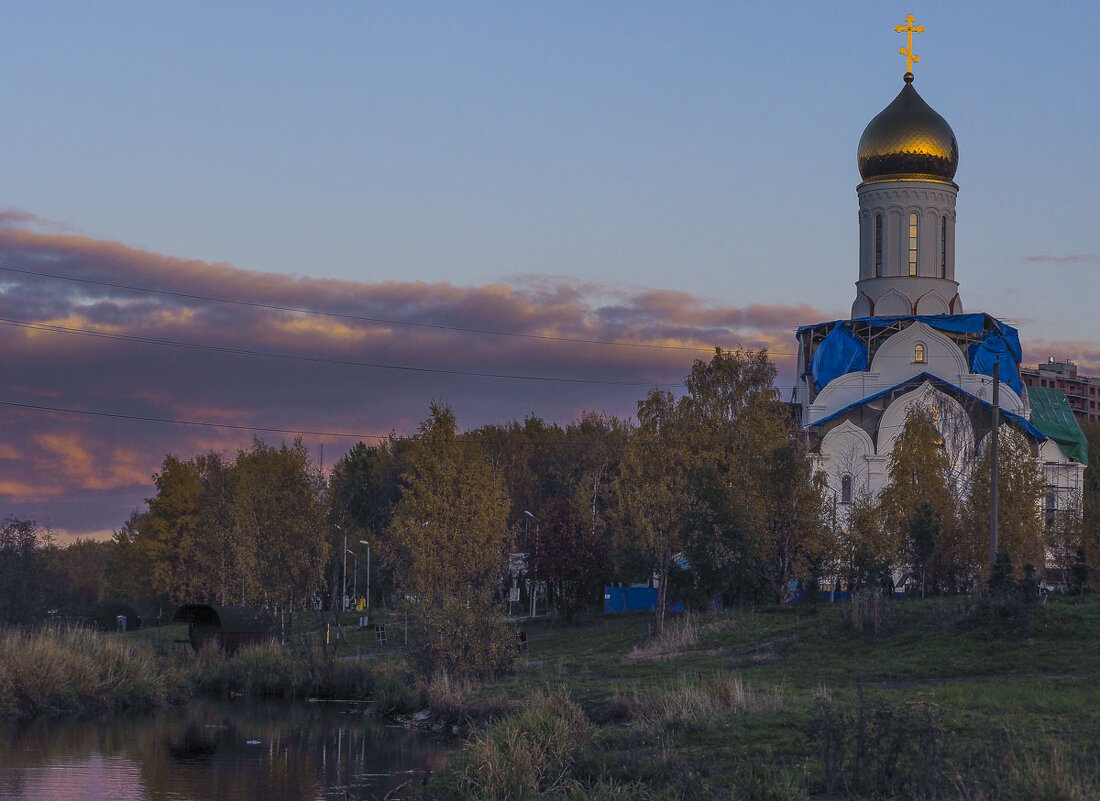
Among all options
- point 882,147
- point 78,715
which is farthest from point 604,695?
point 882,147

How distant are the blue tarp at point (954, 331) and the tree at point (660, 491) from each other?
22086mm

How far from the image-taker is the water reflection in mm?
22688

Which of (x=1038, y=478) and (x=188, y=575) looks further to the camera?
(x=188, y=575)

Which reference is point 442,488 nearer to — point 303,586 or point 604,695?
point 303,586

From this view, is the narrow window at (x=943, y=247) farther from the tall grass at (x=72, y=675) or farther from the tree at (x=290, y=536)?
the tall grass at (x=72, y=675)

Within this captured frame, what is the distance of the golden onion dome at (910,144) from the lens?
6494 cm

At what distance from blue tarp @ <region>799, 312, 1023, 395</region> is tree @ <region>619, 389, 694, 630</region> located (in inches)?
870

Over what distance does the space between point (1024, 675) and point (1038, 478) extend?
74.3 feet

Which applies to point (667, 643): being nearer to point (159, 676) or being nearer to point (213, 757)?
point (159, 676)

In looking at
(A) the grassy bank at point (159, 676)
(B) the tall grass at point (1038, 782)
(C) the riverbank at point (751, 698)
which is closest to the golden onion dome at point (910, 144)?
(C) the riverbank at point (751, 698)

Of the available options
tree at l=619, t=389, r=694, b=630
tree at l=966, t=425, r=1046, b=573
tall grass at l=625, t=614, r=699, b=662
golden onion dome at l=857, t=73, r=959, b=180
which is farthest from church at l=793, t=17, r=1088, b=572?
tall grass at l=625, t=614, r=699, b=662

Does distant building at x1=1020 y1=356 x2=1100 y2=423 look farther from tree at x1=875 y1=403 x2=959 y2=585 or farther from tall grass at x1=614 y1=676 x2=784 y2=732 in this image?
tall grass at x1=614 y1=676 x2=784 y2=732

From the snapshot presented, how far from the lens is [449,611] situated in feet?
114

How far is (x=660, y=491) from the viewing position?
4309 cm
